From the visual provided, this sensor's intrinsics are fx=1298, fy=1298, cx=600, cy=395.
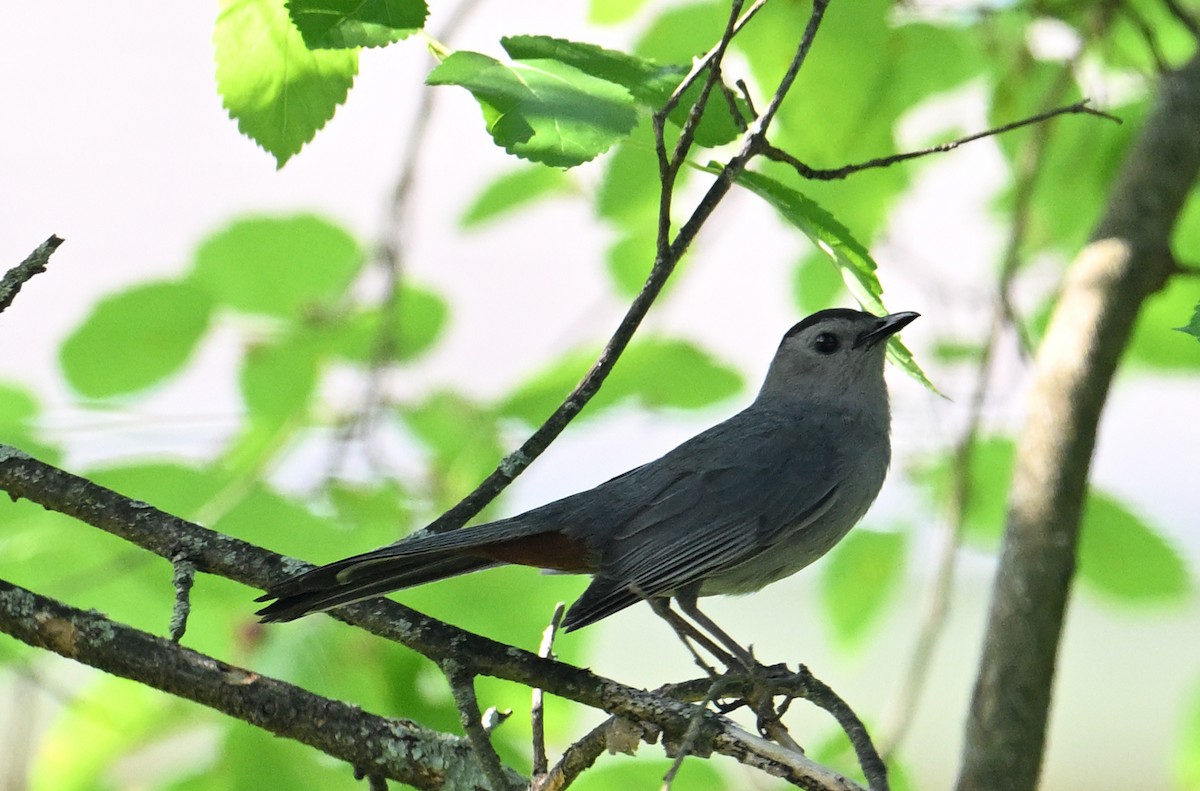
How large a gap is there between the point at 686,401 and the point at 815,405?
517mm

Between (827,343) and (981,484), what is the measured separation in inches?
19.0

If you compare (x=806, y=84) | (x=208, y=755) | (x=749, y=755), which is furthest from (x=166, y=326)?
(x=749, y=755)

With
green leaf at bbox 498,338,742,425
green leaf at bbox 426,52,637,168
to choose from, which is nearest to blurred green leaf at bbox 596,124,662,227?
green leaf at bbox 498,338,742,425

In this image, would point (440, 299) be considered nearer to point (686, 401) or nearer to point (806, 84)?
point (686, 401)

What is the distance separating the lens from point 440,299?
2.83 metres

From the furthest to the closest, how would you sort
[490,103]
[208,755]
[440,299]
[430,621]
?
[440,299], [208,755], [430,621], [490,103]

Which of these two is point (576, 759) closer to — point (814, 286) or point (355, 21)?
point (355, 21)

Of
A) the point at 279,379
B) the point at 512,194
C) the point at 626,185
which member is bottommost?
the point at 279,379

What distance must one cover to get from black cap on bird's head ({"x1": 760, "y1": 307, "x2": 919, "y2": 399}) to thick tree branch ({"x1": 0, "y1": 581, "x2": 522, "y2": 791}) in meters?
1.59

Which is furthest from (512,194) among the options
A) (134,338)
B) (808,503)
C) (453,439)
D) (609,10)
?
(808,503)

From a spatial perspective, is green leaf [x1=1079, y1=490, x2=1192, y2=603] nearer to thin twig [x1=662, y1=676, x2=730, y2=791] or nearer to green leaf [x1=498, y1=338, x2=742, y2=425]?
green leaf [x1=498, y1=338, x2=742, y2=425]

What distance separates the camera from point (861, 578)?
117 inches

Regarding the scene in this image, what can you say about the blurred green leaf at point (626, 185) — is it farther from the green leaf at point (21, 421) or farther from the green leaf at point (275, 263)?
the green leaf at point (21, 421)

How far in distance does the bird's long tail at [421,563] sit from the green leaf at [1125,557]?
1.17m
